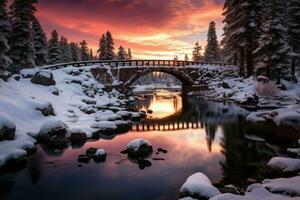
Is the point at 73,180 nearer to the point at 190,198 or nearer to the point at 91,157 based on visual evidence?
the point at 91,157

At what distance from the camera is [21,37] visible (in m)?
38.7

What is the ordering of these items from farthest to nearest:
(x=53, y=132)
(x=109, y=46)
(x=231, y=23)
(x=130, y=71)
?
(x=109, y=46)
(x=130, y=71)
(x=231, y=23)
(x=53, y=132)

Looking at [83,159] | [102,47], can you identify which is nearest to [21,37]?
[83,159]

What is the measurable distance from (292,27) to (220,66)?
1664 cm

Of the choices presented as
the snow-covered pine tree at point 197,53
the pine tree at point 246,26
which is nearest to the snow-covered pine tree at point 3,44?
the pine tree at point 246,26

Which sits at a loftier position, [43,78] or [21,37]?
[21,37]

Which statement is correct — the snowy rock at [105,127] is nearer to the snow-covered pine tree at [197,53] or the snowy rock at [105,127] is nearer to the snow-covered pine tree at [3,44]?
the snow-covered pine tree at [3,44]

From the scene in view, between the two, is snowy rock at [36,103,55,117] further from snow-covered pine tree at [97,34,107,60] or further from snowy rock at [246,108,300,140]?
snow-covered pine tree at [97,34,107,60]

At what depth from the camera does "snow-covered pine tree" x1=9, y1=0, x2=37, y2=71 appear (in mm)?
38219

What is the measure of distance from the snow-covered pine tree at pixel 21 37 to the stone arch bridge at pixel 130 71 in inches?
130

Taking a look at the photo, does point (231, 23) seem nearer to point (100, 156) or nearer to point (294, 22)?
point (294, 22)

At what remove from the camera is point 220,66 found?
55.3 meters

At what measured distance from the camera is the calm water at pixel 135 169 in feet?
44.2

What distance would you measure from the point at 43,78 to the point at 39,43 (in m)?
17.0
